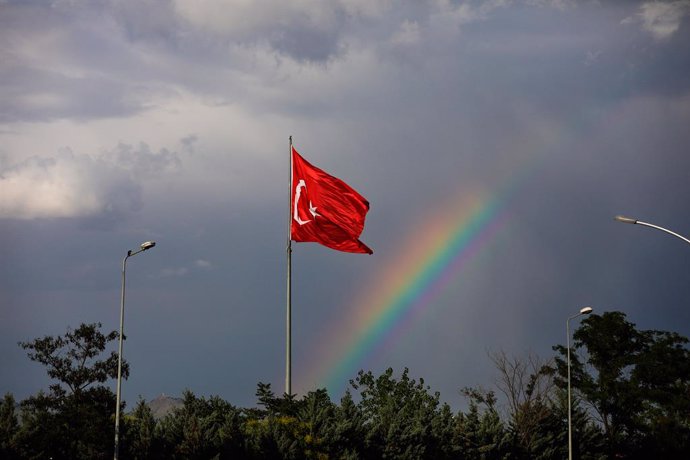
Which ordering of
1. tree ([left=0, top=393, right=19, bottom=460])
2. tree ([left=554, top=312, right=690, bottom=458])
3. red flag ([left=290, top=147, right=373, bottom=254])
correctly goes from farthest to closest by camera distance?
tree ([left=554, top=312, right=690, bottom=458]), red flag ([left=290, top=147, right=373, bottom=254]), tree ([left=0, top=393, right=19, bottom=460])

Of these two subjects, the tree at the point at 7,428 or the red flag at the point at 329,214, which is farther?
the red flag at the point at 329,214

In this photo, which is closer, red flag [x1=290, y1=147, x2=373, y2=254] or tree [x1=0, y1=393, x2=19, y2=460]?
tree [x1=0, y1=393, x2=19, y2=460]

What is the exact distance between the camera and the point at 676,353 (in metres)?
94.6

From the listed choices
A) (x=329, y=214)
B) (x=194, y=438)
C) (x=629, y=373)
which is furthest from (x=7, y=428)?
(x=629, y=373)

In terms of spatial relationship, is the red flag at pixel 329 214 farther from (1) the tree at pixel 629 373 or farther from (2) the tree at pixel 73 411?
(1) the tree at pixel 629 373

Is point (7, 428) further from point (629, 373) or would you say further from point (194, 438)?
point (629, 373)

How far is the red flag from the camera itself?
42312 mm

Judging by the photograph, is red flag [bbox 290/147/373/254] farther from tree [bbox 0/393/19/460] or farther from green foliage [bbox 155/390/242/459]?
tree [bbox 0/393/19/460]

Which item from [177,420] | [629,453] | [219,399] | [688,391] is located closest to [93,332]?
[219,399]

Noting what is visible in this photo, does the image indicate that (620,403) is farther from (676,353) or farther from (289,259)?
(289,259)

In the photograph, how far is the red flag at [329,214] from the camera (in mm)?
42312

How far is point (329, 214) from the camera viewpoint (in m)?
42.6

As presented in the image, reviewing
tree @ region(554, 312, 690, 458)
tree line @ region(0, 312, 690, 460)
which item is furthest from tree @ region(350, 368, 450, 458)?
tree @ region(554, 312, 690, 458)

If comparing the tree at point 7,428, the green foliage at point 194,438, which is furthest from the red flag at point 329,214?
the tree at point 7,428
